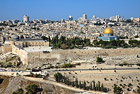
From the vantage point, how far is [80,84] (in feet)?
79.2

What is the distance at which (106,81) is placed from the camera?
26.0 m

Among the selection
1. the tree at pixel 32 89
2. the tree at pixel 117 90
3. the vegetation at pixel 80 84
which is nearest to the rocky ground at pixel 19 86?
the tree at pixel 32 89

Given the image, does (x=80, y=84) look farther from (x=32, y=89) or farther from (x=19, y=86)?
(x=19, y=86)

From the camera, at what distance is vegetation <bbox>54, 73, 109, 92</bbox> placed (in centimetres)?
2384

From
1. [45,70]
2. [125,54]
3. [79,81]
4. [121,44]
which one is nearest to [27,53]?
[45,70]

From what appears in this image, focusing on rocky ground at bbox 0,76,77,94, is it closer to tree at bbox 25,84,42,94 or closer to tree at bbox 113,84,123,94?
tree at bbox 25,84,42,94

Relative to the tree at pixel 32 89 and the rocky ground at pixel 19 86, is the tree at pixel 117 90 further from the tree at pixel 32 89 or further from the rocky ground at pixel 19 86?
the tree at pixel 32 89

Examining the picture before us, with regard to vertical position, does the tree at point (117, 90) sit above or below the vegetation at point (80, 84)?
below

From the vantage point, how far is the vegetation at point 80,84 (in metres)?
23.8

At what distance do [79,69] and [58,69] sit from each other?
233cm

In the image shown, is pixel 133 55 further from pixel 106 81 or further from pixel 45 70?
pixel 45 70

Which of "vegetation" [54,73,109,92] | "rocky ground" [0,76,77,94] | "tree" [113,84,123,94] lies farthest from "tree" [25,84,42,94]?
"tree" [113,84,123,94]

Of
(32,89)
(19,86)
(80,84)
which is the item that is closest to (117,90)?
(80,84)

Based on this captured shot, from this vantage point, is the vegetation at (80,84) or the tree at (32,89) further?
the vegetation at (80,84)
